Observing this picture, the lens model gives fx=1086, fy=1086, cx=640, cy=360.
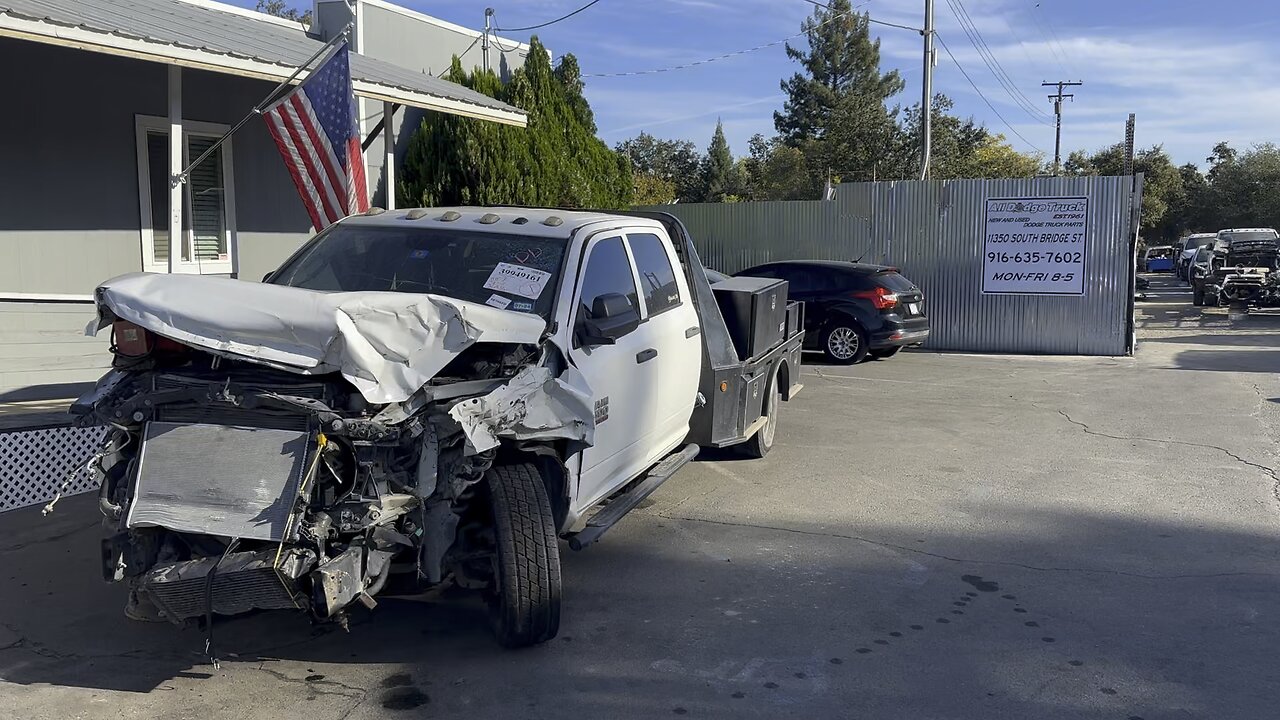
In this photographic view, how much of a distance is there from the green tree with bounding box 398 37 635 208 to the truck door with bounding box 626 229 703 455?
30.5ft

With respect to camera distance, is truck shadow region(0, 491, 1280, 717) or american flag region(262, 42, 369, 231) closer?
truck shadow region(0, 491, 1280, 717)

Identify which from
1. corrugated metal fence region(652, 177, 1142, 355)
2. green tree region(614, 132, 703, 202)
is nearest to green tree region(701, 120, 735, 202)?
green tree region(614, 132, 703, 202)

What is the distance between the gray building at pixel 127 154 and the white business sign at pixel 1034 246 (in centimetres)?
824

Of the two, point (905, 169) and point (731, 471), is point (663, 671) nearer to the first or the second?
point (731, 471)

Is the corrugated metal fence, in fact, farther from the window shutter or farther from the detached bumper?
the window shutter

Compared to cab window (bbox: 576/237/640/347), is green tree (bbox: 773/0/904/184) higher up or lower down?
higher up

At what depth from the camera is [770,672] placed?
15.5 ft

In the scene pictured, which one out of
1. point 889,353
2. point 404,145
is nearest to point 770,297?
point 889,353

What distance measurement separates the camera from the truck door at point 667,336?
6.45 metres

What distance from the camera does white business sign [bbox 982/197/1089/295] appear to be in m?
16.9

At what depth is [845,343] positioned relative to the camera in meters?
15.6

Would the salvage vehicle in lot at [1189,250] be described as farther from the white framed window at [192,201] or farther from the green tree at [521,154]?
the white framed window at [192,201]

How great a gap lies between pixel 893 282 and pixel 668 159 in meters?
60.1

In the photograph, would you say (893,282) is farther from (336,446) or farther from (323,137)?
(336,446)
